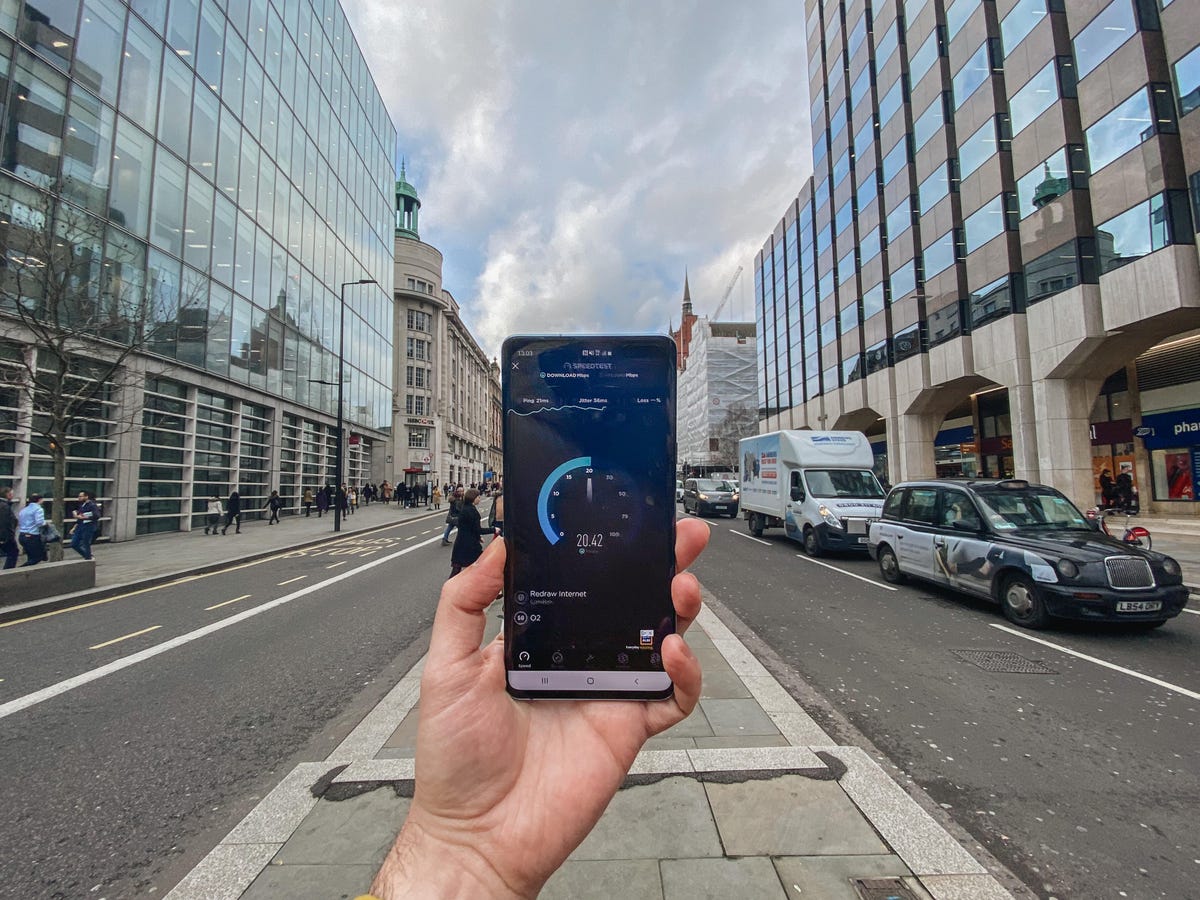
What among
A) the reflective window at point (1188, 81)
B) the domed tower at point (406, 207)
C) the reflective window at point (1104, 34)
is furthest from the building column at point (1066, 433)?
the domed tower at point (406, 207)

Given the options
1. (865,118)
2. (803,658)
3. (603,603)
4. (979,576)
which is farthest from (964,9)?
(603,603)

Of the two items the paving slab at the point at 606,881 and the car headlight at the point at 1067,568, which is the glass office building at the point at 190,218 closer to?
the paving slab at the point at 606,881

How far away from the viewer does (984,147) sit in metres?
23.7

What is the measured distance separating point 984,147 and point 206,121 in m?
32.8

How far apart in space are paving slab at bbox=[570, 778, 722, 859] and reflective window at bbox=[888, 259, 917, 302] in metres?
32.3

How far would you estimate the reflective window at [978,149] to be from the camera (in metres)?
23.3

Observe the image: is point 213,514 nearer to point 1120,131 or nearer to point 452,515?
point 452,515

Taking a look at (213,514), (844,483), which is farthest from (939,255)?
(213,514)

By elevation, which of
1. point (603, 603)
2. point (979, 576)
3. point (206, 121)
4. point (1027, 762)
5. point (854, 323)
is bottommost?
point (1027, 762)

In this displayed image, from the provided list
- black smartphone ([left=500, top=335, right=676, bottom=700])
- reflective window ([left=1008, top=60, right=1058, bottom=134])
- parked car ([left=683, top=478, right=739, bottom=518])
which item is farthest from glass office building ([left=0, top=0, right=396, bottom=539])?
reflective window ([left=1008, top=60, right=1058, bottom=134])

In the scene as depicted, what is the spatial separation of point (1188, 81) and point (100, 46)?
111 ft

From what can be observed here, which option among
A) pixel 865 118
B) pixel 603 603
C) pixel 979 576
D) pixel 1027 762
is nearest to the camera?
pixel 603 603

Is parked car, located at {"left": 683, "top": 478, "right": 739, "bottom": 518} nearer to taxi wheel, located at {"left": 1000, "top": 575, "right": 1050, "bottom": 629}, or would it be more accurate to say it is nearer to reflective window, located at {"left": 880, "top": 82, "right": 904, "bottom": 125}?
taxi wheel, located at {"left": 1000, "top": 575, "right": 1050, "bottom": 629}

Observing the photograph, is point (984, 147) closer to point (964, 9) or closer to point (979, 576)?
point (964, 9)
